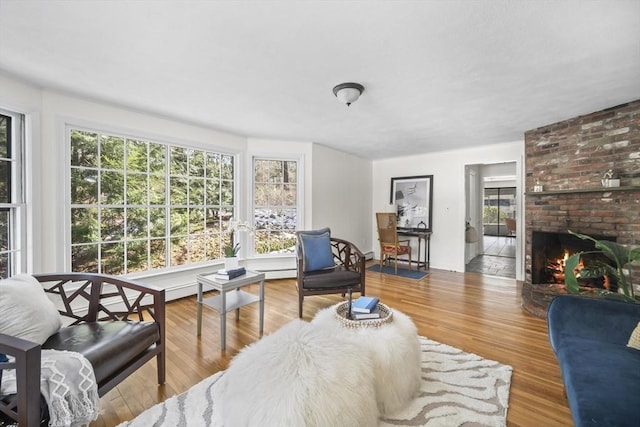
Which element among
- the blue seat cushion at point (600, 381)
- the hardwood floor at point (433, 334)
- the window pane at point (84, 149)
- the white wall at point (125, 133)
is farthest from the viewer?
the window pane at point (84, 149)

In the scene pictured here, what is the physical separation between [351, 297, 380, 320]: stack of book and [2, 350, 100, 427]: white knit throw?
1475 millimetres

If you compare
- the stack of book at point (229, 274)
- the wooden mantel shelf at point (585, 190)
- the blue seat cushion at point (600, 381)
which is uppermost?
the wooden mantel shelf at point (585, 190)

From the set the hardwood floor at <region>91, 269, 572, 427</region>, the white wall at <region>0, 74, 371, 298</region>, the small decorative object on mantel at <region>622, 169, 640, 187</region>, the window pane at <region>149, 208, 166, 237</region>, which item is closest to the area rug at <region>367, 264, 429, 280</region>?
the hardwood floor at <region>91, 269, 572, 427</region>

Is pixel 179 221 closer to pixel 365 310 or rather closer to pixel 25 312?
pixel 25 312

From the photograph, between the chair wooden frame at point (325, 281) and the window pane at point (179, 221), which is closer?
the chair wooden frame at point (325, 281)

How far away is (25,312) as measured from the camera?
1.43m

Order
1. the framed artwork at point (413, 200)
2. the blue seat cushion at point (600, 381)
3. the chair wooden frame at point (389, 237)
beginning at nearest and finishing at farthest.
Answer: the blue seat cushion at point (600, 381) < the chair wooden frame at point (389, 237) < the framed artwork at point (413, 200)

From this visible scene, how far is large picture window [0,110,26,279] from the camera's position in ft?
7.68

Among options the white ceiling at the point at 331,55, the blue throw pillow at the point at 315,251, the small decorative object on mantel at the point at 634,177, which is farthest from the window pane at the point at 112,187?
the small decorative object on mantel at the point at 634,177

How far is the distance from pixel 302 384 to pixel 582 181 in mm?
4007

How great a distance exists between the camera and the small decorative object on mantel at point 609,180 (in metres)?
2.95

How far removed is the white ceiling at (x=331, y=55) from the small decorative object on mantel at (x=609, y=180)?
2.39 feet

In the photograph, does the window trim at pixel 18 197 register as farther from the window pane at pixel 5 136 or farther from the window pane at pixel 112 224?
the window pane at pixel 112 224

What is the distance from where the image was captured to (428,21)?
1609 millimetres
